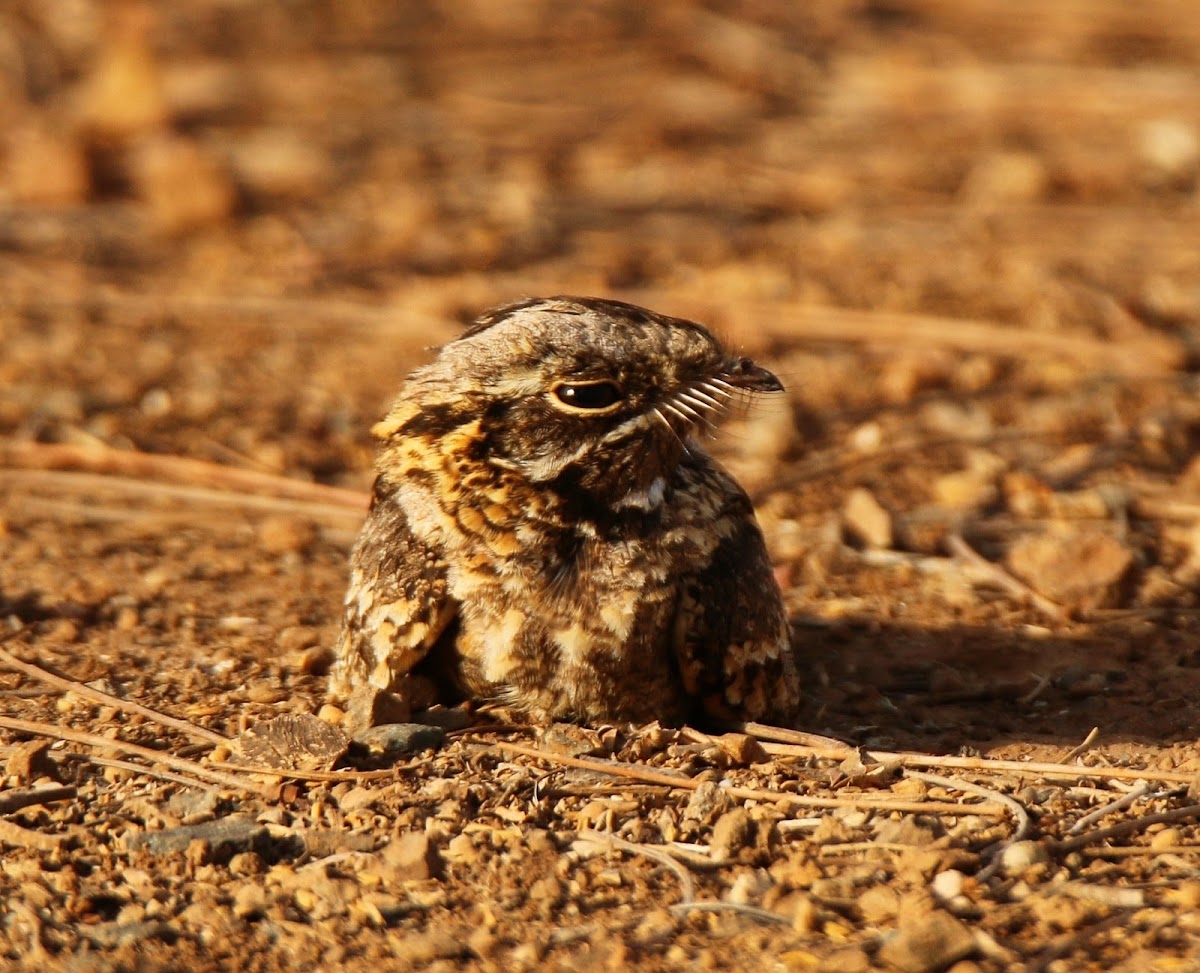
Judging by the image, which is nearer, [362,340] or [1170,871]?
[1170,871]

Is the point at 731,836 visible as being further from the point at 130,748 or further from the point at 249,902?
the point at 130,748

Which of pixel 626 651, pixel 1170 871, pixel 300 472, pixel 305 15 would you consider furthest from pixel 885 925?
pixel 305 15

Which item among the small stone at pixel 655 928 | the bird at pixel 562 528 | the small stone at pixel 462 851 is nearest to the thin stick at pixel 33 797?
the bird at pixel 562 528

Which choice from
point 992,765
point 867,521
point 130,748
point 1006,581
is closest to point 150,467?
point 130,748

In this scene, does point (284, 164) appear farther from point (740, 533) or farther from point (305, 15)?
point (740, 533)

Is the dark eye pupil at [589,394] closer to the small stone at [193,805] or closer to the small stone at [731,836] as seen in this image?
the small stone at [731,836]

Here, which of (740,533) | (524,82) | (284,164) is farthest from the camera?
(524,82)

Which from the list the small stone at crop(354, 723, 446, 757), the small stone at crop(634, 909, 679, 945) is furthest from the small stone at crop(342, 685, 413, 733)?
the small stone at crop(634, 909, 679, 945)
